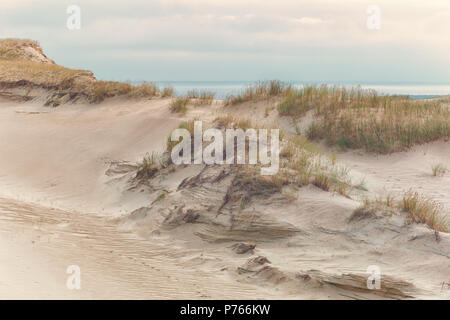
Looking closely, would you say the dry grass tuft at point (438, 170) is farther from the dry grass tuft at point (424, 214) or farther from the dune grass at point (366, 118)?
the dry grass tuft at point (424, 214)

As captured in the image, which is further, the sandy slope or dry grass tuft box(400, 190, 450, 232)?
dry grass tuft box(400, 190, 450, 232)

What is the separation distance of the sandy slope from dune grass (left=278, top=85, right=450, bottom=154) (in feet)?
1.30

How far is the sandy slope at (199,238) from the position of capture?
22.0 feet

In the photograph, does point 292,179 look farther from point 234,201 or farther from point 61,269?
point 61,269

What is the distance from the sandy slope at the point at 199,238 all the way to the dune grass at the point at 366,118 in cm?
39

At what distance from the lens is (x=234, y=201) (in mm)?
9172

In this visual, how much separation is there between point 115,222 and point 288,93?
6396mm

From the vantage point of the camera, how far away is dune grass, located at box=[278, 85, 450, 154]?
38.9ft

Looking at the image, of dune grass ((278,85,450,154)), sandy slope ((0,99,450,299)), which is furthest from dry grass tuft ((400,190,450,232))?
dune grass ((278,85,450,154))

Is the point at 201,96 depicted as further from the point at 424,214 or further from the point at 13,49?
the point at 13,49

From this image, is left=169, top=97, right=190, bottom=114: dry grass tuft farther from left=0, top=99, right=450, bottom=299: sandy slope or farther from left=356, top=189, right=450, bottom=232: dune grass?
left=356, top=189, right=450, bottom=232: dune grass

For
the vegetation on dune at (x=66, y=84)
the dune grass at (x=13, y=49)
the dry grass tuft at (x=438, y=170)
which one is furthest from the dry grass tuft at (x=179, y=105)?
the dune grass at (x=13, y=49)

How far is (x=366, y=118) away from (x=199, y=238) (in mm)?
5625
